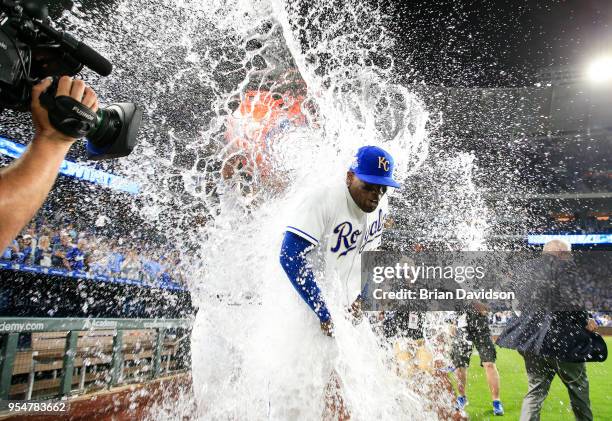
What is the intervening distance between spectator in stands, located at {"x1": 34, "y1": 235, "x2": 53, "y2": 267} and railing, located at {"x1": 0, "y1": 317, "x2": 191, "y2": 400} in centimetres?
234

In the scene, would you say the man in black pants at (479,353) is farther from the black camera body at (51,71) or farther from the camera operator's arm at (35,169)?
the camera operator's arm at (35,169)

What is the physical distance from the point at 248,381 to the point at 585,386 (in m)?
3.17

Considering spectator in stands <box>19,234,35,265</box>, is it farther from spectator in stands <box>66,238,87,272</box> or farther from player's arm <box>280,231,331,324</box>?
player's arm <box>280,231,331,324</box>

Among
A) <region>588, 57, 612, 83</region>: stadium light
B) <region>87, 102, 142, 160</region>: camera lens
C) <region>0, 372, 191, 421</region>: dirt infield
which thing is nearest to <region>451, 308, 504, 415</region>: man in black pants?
<region>0, 372, 191, 421</region>: dirt infield

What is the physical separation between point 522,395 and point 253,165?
18.6ft

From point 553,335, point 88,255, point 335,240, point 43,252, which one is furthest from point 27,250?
point 553,335

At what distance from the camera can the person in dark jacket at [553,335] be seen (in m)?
3.95

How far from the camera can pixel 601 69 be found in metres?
17.9

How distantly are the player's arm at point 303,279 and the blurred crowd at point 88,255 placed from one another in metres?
5.39

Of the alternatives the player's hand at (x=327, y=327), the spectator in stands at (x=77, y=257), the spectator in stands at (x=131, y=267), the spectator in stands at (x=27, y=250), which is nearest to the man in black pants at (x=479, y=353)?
the player's hand at (x=327, y=327)

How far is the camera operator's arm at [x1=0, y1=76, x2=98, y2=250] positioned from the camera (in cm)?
95

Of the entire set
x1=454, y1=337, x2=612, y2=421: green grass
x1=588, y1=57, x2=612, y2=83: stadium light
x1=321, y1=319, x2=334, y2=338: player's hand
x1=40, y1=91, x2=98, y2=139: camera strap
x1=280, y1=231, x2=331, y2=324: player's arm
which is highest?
x1=588, y1=57, x2=612, y2=83: stadium light

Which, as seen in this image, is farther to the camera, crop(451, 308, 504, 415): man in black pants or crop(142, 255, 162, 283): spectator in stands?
crop(142, 255, 162, 283): spectator in stands

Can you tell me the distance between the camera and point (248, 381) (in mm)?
2832
